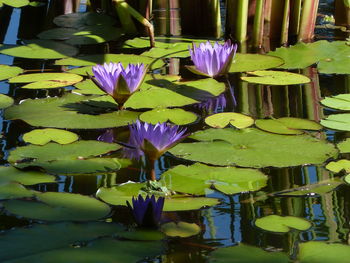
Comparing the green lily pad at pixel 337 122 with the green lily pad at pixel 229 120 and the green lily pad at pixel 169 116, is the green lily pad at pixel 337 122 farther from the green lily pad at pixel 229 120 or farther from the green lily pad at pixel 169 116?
the green lily pad at pixel 169 116

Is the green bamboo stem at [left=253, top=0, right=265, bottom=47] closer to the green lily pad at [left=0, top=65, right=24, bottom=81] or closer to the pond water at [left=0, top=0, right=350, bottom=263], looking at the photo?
the pond water at [left=0, top=0, right=350, bottom=263]

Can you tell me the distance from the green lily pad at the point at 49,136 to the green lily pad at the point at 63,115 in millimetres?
60

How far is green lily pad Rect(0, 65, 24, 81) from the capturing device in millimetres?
2648

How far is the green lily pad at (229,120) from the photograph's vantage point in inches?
84.4

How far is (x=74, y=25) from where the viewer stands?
342cm

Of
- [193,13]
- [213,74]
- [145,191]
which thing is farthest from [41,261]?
[193,13]

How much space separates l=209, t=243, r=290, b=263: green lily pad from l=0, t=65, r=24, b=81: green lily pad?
151cm

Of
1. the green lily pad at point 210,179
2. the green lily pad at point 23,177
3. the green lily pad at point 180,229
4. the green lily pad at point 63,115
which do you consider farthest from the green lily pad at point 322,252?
the green lily pad at point 63,115

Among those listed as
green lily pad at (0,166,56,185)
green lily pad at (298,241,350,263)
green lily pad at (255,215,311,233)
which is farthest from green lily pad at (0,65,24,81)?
green lily pad at (298,241,350,263)

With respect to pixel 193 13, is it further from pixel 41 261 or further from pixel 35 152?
pixel 41 261

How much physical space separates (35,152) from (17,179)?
21 cm

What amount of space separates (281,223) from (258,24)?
5.59 ft

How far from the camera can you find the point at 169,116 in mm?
2215

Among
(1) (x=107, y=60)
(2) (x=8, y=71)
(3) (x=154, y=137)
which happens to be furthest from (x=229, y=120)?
(2) (x=8, y=71)
